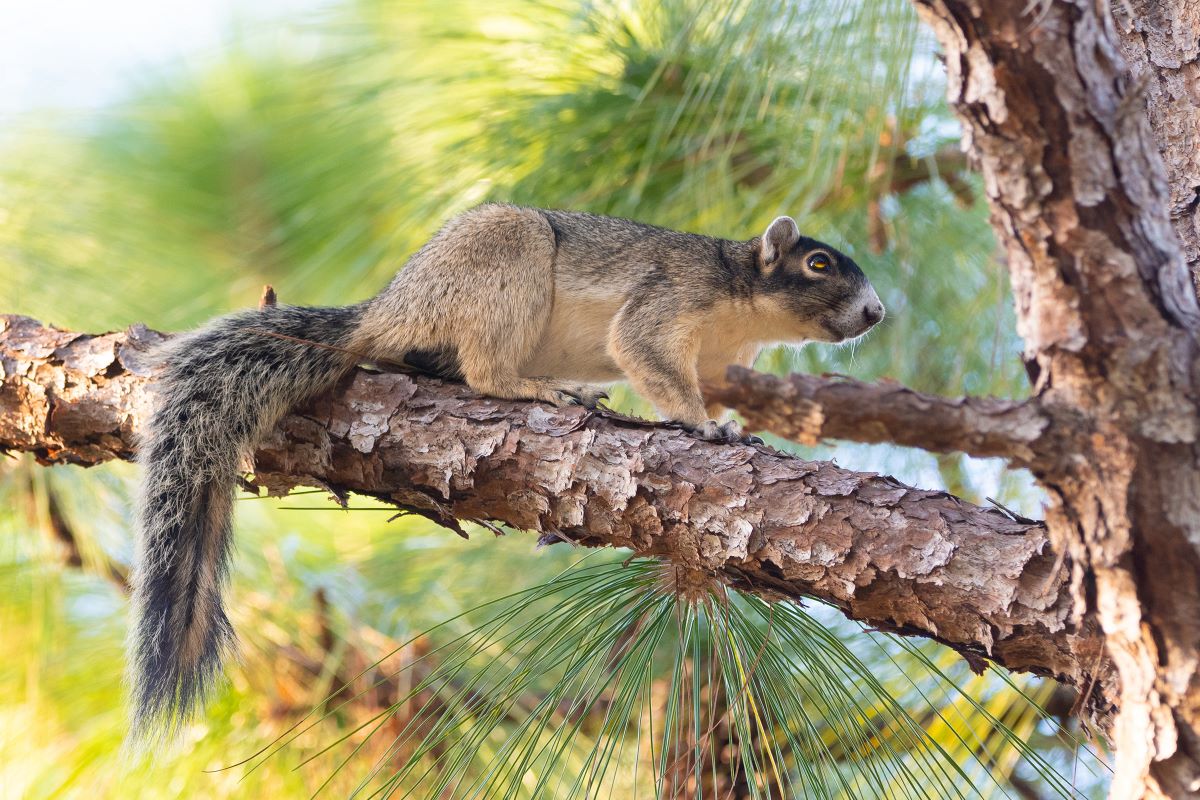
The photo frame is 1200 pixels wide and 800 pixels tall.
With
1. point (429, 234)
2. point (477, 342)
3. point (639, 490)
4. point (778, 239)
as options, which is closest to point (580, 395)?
point (477, 342)

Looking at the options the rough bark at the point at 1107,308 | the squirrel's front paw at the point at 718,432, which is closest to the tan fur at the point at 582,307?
the squirrel's front paw at the point at 718,432

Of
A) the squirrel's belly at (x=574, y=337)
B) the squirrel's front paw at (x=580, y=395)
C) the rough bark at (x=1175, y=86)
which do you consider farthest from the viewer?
the squirrel's belly at (x=574, y=337)

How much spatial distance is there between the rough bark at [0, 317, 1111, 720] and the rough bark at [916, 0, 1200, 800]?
208mm

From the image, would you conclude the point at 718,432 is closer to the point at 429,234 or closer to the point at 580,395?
the point at 580,395

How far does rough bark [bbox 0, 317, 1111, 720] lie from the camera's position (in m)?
1.32

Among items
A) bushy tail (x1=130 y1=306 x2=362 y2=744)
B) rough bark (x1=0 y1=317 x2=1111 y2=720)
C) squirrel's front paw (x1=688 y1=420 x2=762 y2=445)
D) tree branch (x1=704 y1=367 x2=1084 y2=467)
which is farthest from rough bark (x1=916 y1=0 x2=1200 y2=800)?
bushy tail (x1=130 y1=306 x2=362 y2=744)

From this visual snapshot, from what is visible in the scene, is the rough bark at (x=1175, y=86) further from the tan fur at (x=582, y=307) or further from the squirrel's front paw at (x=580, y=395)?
the squirrel's front paw at (x=580, y=395)

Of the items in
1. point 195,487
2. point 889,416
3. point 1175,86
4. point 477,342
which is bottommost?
point 195,487

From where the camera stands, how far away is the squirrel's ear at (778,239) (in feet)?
7.24

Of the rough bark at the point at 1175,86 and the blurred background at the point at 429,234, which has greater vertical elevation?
the rough bark at the point at 1175,86

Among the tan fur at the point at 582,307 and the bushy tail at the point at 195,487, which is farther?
the tan fur at the point at 582,307

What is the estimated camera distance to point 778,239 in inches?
87.6

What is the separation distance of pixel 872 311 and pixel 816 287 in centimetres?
13

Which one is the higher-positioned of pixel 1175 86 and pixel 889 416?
pixel 1175 86
